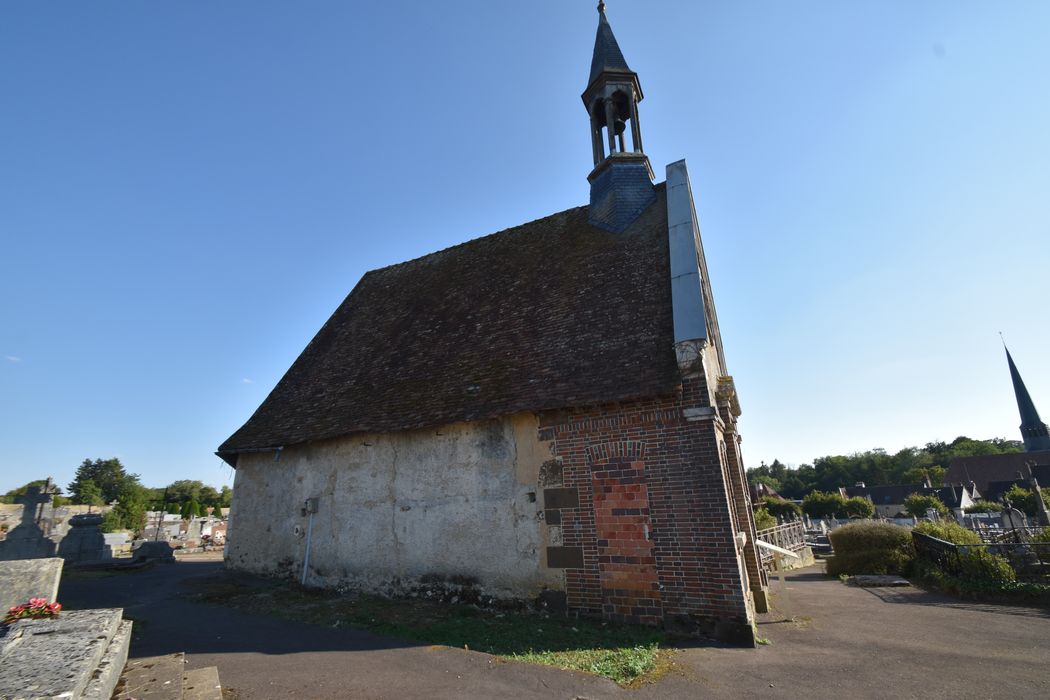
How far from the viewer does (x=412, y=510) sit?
10.2 meters

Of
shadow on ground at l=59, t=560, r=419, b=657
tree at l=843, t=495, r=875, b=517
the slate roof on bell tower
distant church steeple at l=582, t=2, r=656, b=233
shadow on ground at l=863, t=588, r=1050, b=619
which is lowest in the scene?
shadow on ground at l=863, t=588, r=1050, b=619

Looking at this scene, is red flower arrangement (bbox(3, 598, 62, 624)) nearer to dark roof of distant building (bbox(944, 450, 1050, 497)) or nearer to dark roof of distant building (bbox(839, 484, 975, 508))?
dark roof of distant building (bbox(839, 484, 975, 508))

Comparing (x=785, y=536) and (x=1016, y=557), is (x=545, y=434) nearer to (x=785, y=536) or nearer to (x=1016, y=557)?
(x=1016, y=557)

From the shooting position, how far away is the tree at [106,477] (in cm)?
7138

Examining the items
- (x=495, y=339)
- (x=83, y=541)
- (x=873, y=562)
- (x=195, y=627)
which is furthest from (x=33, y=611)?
(x=873, y=562)

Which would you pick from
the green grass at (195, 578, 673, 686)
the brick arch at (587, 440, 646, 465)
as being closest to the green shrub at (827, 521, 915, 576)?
the green grass at (195, 578, 673, 686)

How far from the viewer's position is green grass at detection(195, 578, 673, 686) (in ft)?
20.1

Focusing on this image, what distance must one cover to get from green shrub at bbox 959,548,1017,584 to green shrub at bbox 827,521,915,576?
320cm

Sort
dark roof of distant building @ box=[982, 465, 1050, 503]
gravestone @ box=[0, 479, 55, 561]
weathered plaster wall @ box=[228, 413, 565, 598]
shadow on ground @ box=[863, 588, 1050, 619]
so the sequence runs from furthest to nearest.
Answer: dark roof of distant building @ box=[982, 465, 1050, 503], gravestone @ box=[0, 479, 55, 561], shadow on ground @ box=[863, 588, 1050, 619], weathered plaster wall @ box=[228, 413, 565, 598]

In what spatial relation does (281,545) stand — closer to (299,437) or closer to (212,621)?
(299,437)

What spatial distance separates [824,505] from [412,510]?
50.3m

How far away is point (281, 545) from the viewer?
1238cm

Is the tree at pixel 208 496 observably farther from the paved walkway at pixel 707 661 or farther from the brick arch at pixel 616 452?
the brick arch at pixel 616 452

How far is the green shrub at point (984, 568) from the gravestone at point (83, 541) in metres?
27.5
